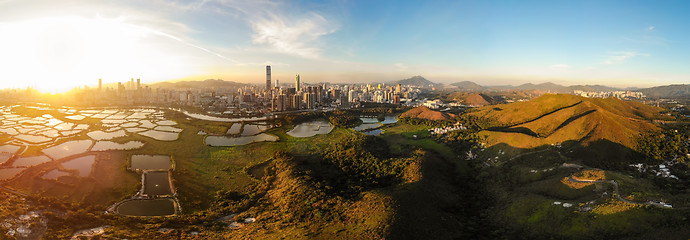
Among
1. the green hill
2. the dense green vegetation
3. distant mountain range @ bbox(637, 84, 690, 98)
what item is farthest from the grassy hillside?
distant mountain range @ bbox(637, 84, 690, 98)

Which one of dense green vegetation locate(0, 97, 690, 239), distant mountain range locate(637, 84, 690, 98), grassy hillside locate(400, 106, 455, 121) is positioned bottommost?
dense green vegetation locate(0, 97, 690, 239)

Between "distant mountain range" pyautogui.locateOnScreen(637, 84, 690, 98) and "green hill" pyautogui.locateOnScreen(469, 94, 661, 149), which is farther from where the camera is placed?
"distant mountain range" pyautogui.locateOnScreen(637, 84, 690, 98)

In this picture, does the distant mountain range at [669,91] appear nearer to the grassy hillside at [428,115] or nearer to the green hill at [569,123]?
the green hill at [569,123]

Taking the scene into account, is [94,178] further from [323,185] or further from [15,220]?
[323,185]

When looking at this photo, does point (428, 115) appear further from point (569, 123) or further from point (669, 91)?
point (669, 91)

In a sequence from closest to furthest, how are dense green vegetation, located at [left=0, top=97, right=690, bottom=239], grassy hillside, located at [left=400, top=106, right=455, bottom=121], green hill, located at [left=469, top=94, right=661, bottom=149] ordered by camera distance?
dense green vegetation, located at [left=0, top=97, right=690, bottom=239]
green hill, located at [left=469, top=94, right=661, bottom=149]
grassy hillside, located at [left=400, top=106, right=455, bottom=121]

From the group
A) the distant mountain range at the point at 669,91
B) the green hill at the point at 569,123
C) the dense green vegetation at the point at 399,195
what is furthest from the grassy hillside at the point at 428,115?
the distant mountain range at the point at 669,91

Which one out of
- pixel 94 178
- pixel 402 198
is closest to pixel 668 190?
pixel 402 198

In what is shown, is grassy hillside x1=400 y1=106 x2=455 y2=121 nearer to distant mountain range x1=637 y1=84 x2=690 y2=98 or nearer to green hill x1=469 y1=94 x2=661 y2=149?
green hill x1=469 y1=94 x2=661 y2=149
